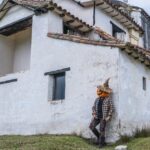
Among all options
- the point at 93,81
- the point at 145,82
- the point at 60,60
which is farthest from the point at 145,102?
the point at 60,60

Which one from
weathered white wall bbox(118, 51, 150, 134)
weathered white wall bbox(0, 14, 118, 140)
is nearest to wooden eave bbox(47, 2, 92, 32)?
weathered white wall bbox(0, 14, 118, 140)

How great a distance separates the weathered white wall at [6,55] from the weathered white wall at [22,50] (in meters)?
0.21

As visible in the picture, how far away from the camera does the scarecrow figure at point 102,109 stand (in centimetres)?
1330

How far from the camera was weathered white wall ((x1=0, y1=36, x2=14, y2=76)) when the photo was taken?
19453mm

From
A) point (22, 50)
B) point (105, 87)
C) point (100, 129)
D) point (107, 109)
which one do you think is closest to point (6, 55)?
point (22, 50)

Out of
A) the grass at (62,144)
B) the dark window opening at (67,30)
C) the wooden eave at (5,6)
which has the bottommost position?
the grass at (62,144)

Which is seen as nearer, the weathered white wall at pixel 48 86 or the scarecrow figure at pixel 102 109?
the scarecrow figure at pixel 102 109

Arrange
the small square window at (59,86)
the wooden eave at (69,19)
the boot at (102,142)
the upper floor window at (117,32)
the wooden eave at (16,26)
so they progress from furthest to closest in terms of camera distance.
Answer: the upper floor window at (117,32)
the wooden eave at (16,26)
the wooden eave at (69,19)
the small square window at (59,86)
the boot at (102,142)

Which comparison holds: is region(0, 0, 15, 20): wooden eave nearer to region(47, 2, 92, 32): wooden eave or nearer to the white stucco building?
the white stucco building

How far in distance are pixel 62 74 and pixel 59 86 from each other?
50 cm

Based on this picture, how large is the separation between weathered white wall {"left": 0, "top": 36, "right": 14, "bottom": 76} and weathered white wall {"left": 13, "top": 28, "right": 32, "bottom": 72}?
0.21m

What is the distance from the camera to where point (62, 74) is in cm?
1576

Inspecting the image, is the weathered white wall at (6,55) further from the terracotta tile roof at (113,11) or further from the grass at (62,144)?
the grass at (62,144)

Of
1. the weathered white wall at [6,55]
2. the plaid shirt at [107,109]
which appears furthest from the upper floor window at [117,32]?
the plaid shirt at [107,109]
